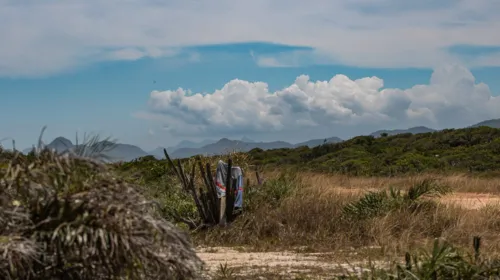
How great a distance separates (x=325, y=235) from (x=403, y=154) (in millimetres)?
29942

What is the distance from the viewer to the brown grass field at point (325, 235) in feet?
34.6

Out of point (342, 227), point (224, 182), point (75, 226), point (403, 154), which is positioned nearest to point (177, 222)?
point (224, 182)

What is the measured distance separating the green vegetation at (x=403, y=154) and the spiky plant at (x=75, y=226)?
27725 mm

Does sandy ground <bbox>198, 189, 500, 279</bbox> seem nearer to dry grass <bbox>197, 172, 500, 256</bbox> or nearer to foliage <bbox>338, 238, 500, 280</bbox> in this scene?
dry grass <bbox>197, 172, 500, 256</bbox>

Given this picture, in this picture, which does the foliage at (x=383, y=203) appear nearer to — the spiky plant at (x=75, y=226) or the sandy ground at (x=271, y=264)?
the sandy ground at (x=271, y=264)

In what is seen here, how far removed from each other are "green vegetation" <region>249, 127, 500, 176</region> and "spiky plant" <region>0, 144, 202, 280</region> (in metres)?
27.7

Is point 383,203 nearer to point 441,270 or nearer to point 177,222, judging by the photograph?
point 177,222

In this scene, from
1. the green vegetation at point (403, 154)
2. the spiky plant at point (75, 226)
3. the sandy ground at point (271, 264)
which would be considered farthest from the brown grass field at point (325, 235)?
the green vegetation at point (403, 154)

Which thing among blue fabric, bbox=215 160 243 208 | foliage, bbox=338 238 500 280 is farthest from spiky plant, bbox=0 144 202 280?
blue fabric, bbox=215 160 243 208

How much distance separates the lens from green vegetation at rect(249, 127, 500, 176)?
35812 millimetres

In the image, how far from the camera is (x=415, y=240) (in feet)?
38.7

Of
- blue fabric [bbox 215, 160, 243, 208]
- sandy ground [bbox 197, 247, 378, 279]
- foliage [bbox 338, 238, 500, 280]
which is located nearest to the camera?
foliage [bbox 338, 238, 500, 280]

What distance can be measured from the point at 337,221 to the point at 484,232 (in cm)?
251

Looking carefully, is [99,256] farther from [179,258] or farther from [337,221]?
[337,221]
